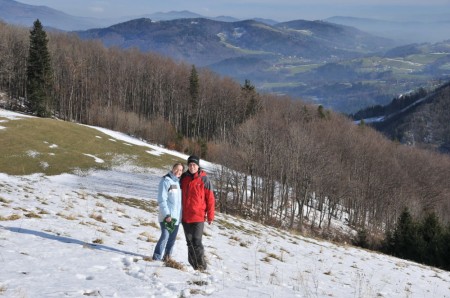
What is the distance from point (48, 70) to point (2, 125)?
3457cm

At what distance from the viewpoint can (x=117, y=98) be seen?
113125 millimetres

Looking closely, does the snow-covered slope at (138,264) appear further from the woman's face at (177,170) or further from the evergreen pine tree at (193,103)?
the evergreen pine tree at (193,103)

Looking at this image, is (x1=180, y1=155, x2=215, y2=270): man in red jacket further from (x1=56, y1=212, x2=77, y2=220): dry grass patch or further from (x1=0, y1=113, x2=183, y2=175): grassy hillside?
(x1=0, y1=113, x2=183, y2=175): grassy hillside

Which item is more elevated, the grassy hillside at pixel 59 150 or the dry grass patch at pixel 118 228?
the dry grass patch at pixel 118 228

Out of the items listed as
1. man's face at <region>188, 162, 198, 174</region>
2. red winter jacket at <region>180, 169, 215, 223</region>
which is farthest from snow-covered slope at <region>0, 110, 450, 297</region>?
man's face at <region>188, 162, 198, 174</region>

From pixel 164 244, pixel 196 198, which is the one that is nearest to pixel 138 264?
pixel 164 244

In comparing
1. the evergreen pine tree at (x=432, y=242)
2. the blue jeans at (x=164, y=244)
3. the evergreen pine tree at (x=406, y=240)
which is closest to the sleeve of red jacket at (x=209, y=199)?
the blue jeans at (x=164, y=244)

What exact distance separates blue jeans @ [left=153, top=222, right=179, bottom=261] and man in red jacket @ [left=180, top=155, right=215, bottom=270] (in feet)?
1.37

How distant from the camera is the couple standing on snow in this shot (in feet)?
35.0

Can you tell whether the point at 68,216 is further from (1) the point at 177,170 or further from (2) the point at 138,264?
(1) the point at 177,170

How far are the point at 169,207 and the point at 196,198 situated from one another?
77 cm

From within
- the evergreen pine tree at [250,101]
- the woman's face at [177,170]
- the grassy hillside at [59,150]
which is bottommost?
the grassy hillside at [59,150]

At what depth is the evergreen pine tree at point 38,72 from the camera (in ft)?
251

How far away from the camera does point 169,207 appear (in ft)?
35.1
